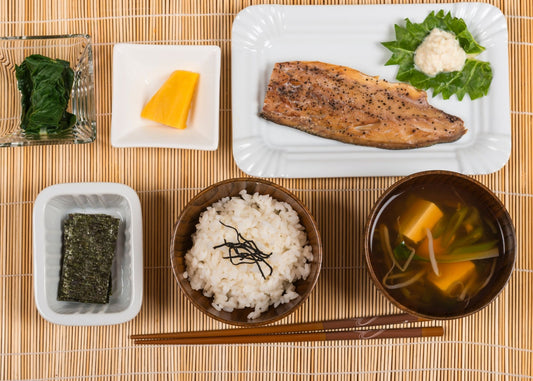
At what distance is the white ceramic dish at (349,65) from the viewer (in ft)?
7.78

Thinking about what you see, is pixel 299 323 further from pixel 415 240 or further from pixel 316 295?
pixel 415 240

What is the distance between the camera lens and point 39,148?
8.19 ft

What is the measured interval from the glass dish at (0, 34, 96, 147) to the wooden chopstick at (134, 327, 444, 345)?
1.07 meters

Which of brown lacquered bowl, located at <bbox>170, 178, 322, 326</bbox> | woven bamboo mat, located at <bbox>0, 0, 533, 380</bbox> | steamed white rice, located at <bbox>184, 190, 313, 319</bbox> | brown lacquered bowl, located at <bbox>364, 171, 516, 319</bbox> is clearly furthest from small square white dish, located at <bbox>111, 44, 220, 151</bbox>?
brown lacquered bowl, located at <bbox>364, 171, 516, 319</bbox>

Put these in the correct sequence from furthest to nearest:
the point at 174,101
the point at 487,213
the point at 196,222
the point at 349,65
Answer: the point at 349,65
the point at 174,101
the point at 196,222
the point at 487,213

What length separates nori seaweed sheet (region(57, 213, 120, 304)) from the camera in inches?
89.4

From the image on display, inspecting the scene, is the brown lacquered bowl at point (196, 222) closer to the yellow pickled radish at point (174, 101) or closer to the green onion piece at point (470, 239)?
the yellow pickled radish at point (174, 101)

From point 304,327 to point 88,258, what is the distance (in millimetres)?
1060

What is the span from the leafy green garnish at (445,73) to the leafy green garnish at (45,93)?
1551 millimetres

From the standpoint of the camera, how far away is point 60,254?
2.33m

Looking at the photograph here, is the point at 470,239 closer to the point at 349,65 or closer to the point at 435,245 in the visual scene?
the point at 435,245

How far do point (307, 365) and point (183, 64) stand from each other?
5.22 feet

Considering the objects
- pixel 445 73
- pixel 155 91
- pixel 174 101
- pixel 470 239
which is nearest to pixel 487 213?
pixel 470 239

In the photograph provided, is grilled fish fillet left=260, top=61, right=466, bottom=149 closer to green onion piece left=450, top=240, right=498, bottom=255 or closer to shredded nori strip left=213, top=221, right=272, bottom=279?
green onion piece left=450, top=240, right=498, bottom=255
